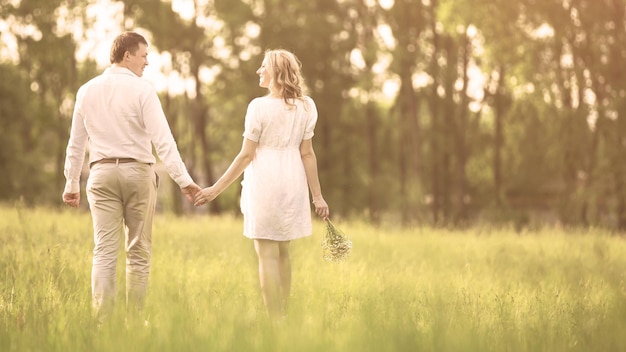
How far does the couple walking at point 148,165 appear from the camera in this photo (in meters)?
6.35

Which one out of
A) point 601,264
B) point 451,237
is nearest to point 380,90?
point 451,237

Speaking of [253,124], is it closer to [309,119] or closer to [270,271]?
[309,119]

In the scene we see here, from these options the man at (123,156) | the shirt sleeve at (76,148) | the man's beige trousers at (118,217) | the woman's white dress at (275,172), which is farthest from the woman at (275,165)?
the shirt sleeve at (76,148)

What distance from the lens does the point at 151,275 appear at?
27.0ft

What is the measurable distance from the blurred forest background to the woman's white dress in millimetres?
19712

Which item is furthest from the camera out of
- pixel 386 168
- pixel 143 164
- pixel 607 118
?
pixel 386 168

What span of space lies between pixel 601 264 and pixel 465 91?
2461 cm

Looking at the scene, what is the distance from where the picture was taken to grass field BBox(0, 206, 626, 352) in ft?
15.7

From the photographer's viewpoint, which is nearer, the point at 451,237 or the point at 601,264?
the point at 601,264

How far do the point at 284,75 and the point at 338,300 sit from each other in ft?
6.50

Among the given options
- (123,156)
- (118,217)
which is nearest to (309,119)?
(123,156)

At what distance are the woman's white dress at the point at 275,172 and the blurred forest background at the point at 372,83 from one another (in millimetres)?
19712

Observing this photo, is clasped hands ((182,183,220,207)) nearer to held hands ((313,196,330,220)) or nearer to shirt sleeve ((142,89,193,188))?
shirt sleeve ((142,89,193,188))

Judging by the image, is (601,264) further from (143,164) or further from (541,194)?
(541,194)
